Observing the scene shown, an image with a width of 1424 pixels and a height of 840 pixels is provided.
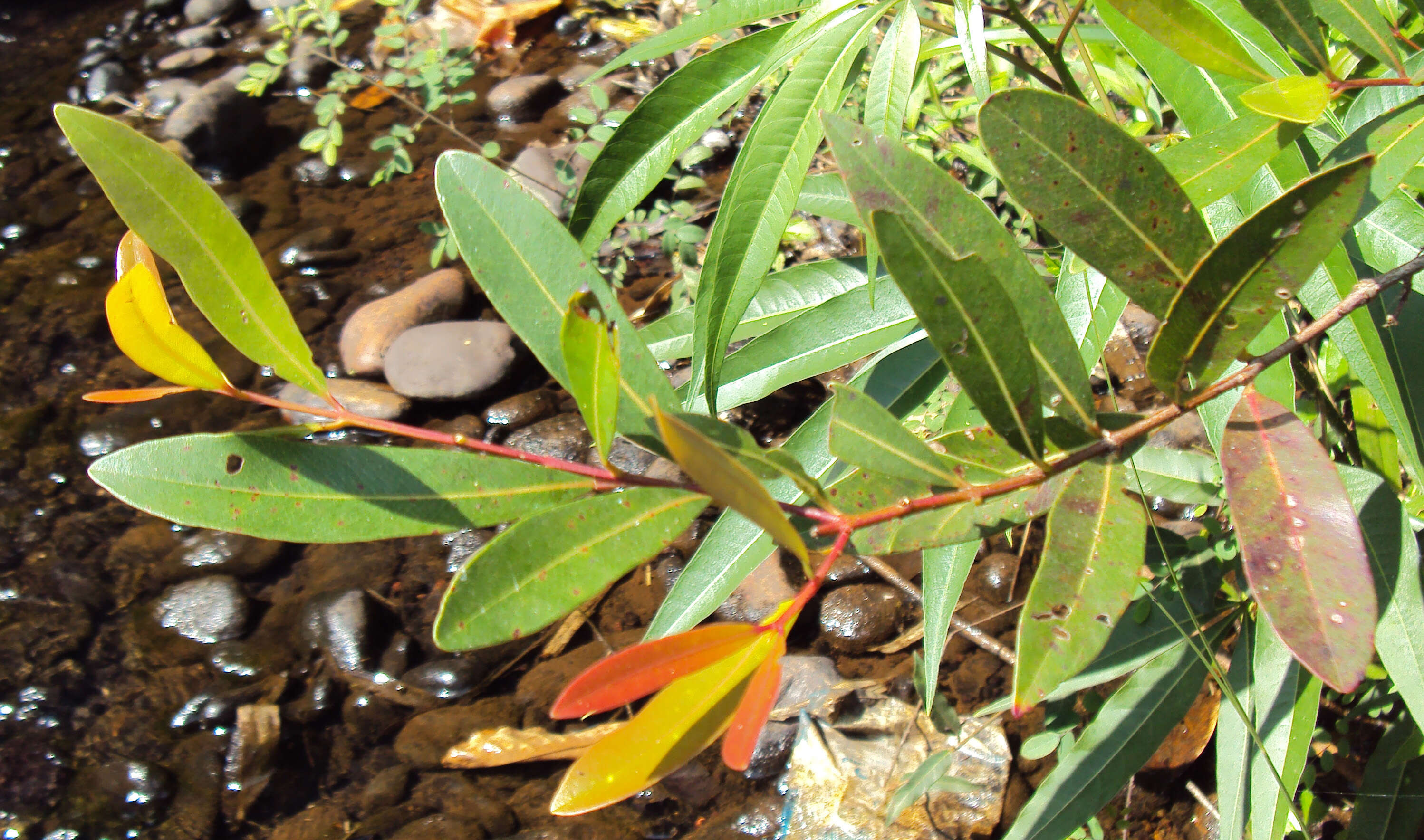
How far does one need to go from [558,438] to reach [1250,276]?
224 centimetres

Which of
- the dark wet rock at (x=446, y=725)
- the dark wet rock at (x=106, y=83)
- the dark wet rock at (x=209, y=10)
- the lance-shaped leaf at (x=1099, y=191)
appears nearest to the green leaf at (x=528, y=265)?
the lance-shaped leaf at (x=1099, y=191)

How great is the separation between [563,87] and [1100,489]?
3.88 m

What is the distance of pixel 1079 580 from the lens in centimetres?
48

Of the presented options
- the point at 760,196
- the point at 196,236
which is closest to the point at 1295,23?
the point at 760,196

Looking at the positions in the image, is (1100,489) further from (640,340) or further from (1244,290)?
(640,340)

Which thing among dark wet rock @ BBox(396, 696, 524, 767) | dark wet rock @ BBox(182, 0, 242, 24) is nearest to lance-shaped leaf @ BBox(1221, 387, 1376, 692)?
dark wet rock @ BBox(396, 696, 524, 767)

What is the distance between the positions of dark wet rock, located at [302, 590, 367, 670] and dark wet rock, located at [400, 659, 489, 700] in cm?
14

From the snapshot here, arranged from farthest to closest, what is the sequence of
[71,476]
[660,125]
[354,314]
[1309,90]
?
[354,314] < [71,476] < [660,125] < [1309,90]

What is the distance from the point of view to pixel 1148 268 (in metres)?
0.53

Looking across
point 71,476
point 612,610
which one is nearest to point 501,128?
point 71,476

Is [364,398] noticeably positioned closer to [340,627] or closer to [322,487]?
[340,627]

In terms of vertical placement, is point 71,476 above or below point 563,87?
below

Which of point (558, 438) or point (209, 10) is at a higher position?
point (209, 10)

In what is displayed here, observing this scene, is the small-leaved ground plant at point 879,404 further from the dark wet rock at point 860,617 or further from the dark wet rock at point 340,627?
the dark wet rock at point 340,627
